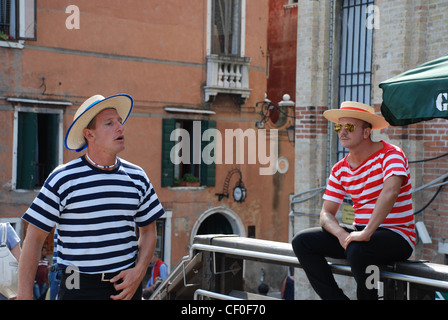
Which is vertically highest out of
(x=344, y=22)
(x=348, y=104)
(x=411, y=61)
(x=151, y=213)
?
(x=344, y=22)

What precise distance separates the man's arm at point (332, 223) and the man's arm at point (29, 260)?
1.73 meters

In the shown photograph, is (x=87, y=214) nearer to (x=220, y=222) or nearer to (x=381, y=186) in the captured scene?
(x=381, y=186)

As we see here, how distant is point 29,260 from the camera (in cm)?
325

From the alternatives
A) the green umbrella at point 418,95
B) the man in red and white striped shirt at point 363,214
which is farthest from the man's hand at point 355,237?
the green umbrella at point 418,95

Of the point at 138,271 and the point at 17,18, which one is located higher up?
the point at 17,18

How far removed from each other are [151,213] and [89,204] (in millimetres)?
381

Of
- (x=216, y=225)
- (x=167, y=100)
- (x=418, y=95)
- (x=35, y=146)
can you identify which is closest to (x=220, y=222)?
(x=216, y=225)

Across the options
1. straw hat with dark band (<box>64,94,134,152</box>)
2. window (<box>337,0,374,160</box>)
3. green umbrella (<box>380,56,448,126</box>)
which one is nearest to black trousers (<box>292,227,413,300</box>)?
green umbrella (<box>380,56,448,126</box>)

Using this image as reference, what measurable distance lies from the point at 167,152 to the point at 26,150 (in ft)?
12.2

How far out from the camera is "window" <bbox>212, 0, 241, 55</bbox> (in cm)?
1802

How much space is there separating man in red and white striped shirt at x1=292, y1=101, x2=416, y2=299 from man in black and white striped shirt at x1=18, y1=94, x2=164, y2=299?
1125mm

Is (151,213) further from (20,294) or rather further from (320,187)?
(320,187)
